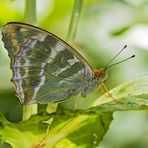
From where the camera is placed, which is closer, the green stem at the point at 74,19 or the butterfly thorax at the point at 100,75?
the green stem at the point at 74,19

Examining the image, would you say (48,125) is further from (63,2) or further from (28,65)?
(63,2)

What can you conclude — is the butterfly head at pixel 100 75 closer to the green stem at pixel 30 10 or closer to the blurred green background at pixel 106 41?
the green stem at pixel 30 10

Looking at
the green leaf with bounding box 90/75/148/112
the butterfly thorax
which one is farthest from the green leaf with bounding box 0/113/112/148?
the butterfly thorax

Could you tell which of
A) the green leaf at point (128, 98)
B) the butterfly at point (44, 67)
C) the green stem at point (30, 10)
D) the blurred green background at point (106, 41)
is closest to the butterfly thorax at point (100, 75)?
the butterfly at point (44, 67)

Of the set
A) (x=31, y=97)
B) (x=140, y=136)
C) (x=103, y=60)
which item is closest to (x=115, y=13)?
(x=103, y=60)

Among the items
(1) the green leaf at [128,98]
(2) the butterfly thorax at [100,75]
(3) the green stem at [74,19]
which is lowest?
(2) the butterfly thorax at [100,75]

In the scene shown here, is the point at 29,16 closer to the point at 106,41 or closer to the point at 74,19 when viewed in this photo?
the point at 74,19

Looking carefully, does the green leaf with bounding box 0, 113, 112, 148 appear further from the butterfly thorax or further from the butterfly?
the butterfly thorax
